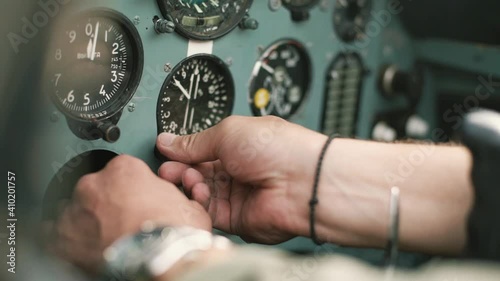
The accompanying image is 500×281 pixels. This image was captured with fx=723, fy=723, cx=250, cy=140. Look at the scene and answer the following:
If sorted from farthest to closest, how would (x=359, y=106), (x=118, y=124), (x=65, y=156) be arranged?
(x=359, y=106) → (x=118, y=124) → (x=65, y=156)

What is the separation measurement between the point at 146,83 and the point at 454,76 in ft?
5.65

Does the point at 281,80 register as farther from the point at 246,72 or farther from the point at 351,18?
the point at 351,18

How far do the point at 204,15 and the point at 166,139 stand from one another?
1.36ft

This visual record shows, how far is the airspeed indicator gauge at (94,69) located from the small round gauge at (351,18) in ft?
3.58

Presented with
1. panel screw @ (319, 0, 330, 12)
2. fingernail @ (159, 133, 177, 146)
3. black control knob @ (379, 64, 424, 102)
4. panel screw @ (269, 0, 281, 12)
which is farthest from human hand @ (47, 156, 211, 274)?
black control knob @ (379, 64, 424, 102)

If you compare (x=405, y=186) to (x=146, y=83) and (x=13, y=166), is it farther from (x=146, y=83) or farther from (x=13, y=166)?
(x=13, y=166)

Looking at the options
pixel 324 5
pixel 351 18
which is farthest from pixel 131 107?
pixel 351 18

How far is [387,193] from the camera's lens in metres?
1.91

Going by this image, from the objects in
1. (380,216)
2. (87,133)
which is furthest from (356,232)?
(87,133)

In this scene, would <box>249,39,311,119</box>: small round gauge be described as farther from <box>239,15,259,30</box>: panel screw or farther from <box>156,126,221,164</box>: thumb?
<box>156,126,221,164</box>: thumb

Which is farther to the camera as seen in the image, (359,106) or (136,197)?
(359,106)

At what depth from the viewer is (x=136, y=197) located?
1.66 metres

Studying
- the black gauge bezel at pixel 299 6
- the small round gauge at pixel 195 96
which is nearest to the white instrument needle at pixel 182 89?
the small round gauge at pixel 195 96

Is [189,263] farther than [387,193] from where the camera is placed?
No
